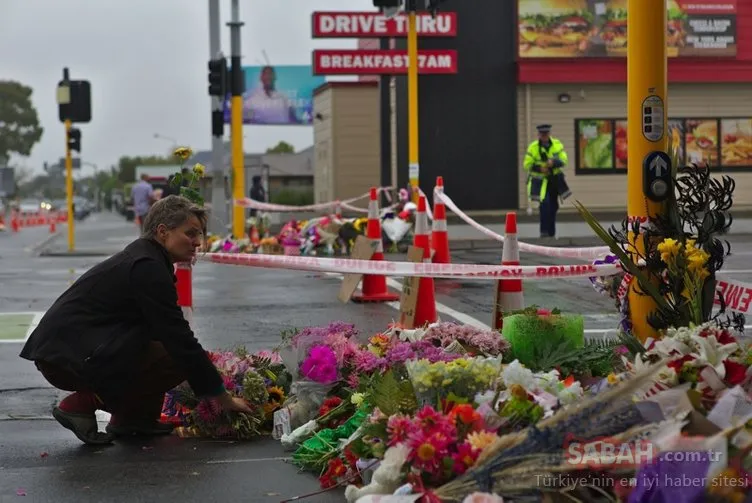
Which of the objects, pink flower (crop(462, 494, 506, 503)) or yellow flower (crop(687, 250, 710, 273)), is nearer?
pink flower (crop(462, 494, 506, 503))

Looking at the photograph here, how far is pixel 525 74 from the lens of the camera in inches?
1236

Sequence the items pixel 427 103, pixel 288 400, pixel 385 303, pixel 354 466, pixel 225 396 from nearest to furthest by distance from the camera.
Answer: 1. pixel 354 466
2. pixel 225 396
3. pixel 288 400
4. pixel 385 303
5. pixel 427 103

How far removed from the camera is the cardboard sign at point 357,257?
12.3m

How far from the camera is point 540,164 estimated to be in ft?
72.6

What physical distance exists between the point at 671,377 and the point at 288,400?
2229 mm

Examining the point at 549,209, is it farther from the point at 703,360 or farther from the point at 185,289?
the point at 703,360

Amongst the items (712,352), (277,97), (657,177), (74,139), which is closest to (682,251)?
(657,177)

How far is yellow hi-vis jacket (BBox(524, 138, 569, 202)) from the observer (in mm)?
21984

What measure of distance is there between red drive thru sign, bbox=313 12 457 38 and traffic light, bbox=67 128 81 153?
603cm

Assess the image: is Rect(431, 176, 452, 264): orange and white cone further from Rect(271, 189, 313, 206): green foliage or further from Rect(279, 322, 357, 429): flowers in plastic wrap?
Rect(271, 189, 313, 206): green foliage

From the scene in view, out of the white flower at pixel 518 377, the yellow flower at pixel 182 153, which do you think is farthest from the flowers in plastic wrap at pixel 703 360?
the yellow flower at pixel 182 153

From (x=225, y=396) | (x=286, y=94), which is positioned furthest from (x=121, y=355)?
(x=286, y=94)

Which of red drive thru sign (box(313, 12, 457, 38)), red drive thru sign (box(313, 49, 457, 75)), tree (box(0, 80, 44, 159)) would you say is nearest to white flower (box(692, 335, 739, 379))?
red drive thru sign (box(313, 49, 457, 75))

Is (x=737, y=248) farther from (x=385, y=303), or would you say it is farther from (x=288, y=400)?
(x=288, y=400)
